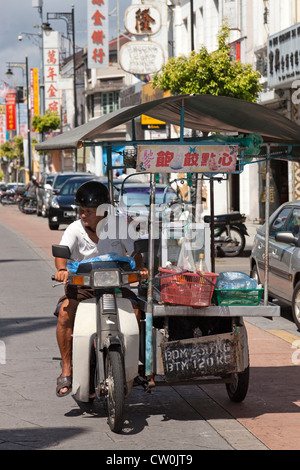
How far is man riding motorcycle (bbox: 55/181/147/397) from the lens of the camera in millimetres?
6805

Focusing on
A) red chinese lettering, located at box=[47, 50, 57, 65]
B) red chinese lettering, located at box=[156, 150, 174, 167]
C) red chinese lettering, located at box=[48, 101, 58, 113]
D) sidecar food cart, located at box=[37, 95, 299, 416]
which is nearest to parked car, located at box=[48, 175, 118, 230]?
sidecar food cart, located at box=[37, 95, 299, 416]

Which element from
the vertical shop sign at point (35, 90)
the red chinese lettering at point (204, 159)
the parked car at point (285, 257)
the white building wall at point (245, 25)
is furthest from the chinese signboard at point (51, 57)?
the red chinese lettering at point (204, 159)

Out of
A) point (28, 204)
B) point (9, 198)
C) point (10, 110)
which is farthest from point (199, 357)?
point (10, 110)

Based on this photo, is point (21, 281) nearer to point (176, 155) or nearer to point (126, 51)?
point (176, 155)

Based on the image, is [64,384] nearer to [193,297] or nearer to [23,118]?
[193,297]

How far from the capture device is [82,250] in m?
7.07

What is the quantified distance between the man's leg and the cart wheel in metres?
1.25

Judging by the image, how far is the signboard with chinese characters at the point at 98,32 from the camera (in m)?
47.0

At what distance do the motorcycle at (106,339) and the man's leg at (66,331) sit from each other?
0.20 metres

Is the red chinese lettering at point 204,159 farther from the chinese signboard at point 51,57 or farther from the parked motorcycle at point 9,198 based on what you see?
the chinese signboard at point 51,57

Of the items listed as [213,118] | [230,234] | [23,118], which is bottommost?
[230,234]

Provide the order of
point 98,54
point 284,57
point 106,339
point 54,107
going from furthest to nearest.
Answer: point 54,107, point 98,54, point 284,57, point 106,339

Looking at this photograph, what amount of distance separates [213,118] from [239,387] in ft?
6.75

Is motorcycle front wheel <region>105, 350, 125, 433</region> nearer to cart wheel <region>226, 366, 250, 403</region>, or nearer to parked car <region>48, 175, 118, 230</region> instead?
cart wheel <region>226, 366, 250, 403</region>
